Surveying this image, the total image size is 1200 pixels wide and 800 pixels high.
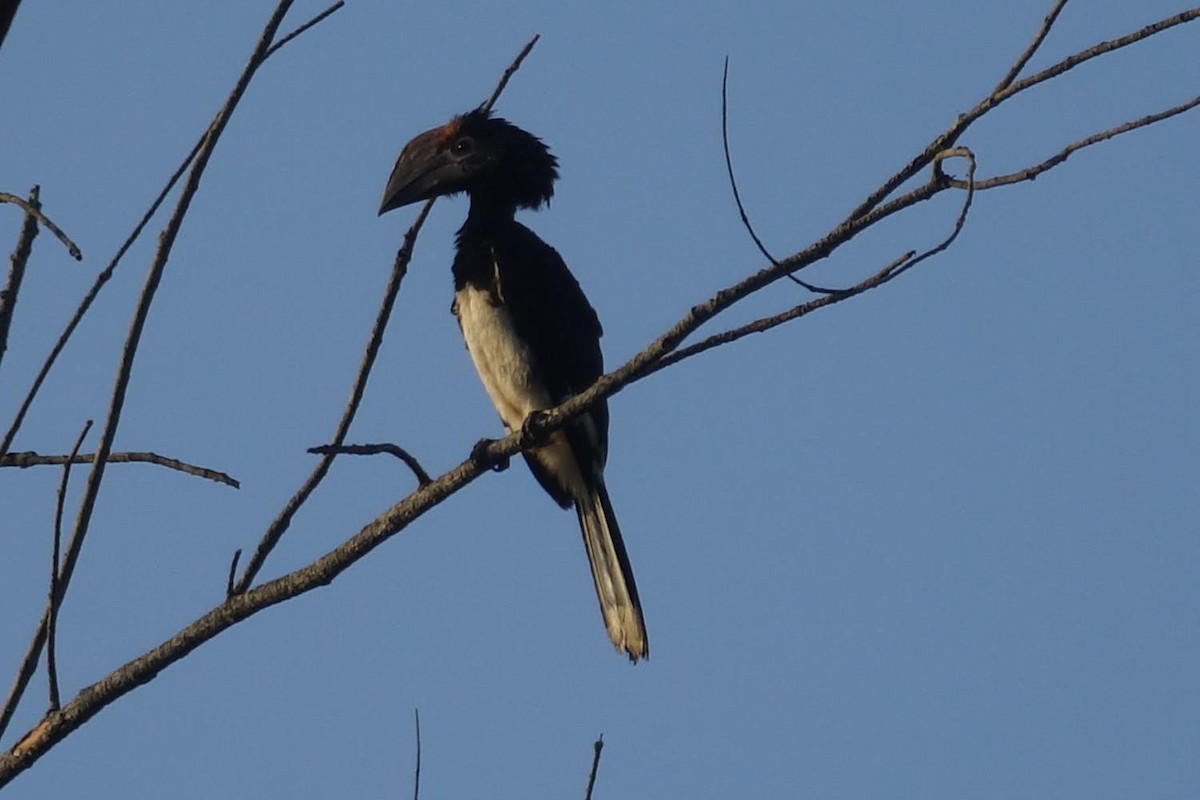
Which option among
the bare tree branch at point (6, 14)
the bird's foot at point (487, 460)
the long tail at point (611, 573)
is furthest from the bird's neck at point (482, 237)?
the bare tree branch at point (6, 14)

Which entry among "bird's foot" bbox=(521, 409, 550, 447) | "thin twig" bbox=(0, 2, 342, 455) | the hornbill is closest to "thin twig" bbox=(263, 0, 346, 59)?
"thin twig" bbox=(0, 2, 342, 455)

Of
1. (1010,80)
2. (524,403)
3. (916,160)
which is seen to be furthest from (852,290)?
(524,403)

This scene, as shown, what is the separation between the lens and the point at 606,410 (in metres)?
5.45

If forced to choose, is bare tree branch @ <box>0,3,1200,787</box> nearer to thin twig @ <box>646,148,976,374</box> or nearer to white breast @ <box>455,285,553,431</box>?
thin twig @ <box>646,148,976,374</box>

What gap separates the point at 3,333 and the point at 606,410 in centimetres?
317

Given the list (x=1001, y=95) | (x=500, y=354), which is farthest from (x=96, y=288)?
(x=500, y=354)

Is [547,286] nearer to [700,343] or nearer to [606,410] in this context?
[606,410]

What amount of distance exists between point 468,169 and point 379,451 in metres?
3.06

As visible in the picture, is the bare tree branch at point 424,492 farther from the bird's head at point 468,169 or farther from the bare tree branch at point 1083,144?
the bird's head at point 468,169

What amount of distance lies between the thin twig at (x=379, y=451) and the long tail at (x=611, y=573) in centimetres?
185

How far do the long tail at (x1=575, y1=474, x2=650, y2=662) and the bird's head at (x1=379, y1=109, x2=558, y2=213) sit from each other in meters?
1.34

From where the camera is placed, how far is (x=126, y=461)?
271cm

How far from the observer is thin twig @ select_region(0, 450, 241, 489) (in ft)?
8.79

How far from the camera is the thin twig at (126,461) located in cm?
268
